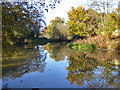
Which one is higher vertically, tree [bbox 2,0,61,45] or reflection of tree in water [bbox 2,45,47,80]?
tree [bbox 2,0,61,45]

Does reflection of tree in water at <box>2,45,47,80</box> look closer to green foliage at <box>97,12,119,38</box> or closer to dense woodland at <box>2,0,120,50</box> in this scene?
dense woodland at <box>2,0,120,50</box>

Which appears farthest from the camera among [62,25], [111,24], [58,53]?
[62,25]

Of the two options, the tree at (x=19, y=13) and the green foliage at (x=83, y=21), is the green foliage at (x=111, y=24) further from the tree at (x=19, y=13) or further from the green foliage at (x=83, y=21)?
the tree at (x=19, y=13)

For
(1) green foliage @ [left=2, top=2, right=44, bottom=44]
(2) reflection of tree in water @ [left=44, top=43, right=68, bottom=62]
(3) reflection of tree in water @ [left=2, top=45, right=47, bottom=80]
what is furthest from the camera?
(2) reflection of tree in water @ [left=44, top=43, right=68, bottom=62]

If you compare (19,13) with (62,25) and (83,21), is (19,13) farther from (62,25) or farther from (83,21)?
(62,25)

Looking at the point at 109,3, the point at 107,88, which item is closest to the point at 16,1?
the point at 107,88

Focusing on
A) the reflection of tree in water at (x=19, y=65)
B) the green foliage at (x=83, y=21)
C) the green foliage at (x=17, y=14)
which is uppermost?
the green foliage at (x=83, y=21)

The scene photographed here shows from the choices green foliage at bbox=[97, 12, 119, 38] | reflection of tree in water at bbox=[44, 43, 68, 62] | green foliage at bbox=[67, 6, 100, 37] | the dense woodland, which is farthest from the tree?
green foliage at bbox=[67, 6, 100, 37]

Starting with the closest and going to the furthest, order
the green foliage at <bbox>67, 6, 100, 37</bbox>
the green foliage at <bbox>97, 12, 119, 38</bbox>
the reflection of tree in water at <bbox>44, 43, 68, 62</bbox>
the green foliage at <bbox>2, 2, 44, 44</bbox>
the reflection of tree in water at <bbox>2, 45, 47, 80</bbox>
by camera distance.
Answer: the green foliage at <bbox>2, 2, 44, 44</bbox> < the reflection of tree in water at <bbox>2, 45, 47, 80</bbox> < the reflection of tree in water at <bbox>44, 43, 68, 62</bbox> < the green foliage at <bbox>97, 12, 119, 38</bbox> < the green foliage at <bbox>67, 6, 100, 37</bbox>

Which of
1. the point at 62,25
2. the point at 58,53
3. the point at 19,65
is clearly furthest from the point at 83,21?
the point at 19,65

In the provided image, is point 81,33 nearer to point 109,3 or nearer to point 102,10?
point 102,10

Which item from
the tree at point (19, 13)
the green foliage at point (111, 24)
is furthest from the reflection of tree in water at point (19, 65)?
the green foliage at point (111, 24)

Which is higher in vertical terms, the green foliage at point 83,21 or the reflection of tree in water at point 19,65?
the green foliage at point 83,21

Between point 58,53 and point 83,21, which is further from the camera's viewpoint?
point 83,21
